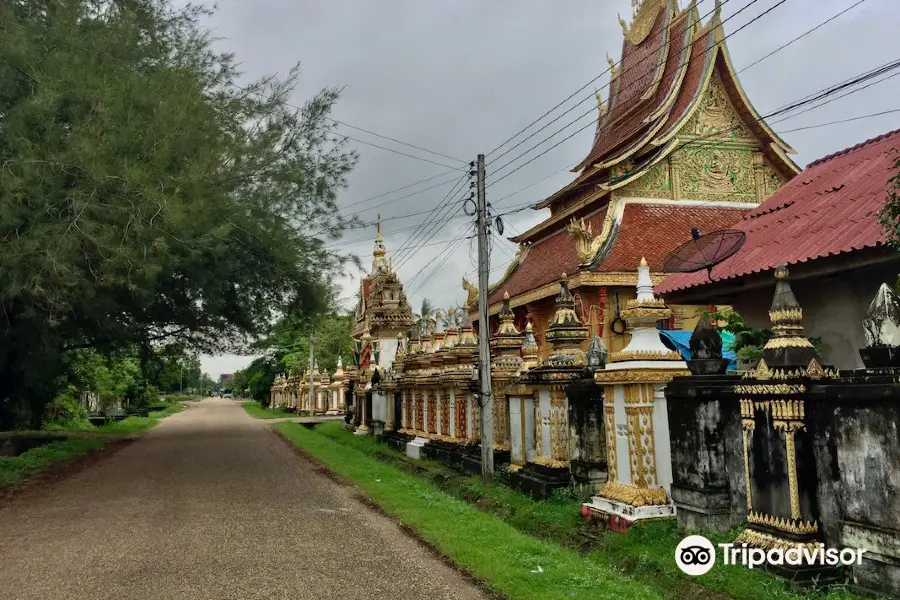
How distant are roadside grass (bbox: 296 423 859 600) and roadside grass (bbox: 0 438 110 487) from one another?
28.8ft

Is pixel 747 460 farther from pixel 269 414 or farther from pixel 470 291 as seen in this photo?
pixel 269 414

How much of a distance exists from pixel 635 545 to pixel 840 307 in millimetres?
4914

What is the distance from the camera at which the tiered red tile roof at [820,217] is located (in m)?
7.83

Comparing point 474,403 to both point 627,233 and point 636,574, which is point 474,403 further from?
point 627,233

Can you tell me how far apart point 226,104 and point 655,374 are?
1047 cm

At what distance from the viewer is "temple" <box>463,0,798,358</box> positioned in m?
17.3

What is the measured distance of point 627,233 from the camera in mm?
18062

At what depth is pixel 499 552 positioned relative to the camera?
6.50 meters

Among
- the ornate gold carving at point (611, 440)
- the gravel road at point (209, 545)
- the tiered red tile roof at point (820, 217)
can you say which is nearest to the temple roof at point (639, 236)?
the tiered red tile roof at point (820, 217)

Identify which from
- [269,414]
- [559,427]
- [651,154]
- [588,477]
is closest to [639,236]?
[651,154]

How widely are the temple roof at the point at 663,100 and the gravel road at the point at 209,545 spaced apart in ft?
35.6

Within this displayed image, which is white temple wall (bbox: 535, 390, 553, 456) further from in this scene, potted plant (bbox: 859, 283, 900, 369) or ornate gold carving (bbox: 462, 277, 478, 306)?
ornate gold carving (bbox: 462, 277, 478, 306)

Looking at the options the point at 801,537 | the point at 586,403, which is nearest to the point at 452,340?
the point at 586,403

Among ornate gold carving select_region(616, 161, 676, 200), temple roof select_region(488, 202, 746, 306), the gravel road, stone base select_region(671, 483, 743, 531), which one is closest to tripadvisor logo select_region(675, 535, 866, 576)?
stone base select_region(671, 483, 743, 531)
